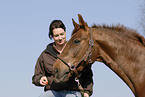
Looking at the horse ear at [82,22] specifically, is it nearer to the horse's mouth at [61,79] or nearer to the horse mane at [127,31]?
the horse mane at [127,31]

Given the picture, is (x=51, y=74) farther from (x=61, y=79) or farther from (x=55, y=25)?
(x=55, y=25)

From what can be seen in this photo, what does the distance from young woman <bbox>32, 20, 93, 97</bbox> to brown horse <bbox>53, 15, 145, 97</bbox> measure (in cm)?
36

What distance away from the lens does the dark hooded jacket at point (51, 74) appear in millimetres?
5148

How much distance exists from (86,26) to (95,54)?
2.04 feet

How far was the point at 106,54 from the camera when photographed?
5.05 metres

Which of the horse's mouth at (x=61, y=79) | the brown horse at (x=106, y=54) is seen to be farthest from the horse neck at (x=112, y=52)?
the horse's mouth at (x=61, y=79)

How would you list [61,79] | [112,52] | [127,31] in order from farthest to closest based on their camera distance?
[127,31] < [112,52] < [61,79]

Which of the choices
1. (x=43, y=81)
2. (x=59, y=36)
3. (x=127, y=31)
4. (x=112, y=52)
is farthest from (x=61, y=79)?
(x=127, y=31)

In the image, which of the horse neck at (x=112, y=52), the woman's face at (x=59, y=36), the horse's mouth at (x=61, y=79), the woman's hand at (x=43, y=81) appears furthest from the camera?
the woman's face at (x=59, y=36)

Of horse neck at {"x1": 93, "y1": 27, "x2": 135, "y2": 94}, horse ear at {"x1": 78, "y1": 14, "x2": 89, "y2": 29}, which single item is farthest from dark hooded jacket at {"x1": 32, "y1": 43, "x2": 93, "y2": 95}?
horse ear at {"x1": 78, "y1": 14, "x2": 89, "y2": 29}

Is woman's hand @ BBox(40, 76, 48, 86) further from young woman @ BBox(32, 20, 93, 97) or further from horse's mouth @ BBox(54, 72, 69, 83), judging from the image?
horse's mouth @ BBox(54, 72, 69, 83)

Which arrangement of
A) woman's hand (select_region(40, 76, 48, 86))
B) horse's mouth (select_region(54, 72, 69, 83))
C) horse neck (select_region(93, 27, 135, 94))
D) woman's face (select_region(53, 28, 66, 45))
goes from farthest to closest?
woman's face (select_region(53, 28, 66, 45)) < woman's hand (select_region(40, 76, 48, 86)) < horse neck (select_region(93, 27, 135, 94)) < horse's mouth (select_region(54, 72, 69, 83))

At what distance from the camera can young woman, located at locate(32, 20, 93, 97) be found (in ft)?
16.8

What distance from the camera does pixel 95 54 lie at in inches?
197
